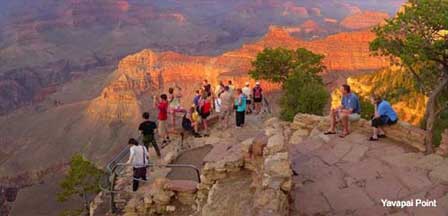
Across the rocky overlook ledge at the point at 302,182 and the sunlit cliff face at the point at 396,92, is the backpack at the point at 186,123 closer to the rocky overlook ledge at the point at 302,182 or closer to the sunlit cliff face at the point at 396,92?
the rocky overlook ledge at the point at 302,182

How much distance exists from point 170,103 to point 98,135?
59.7 metres

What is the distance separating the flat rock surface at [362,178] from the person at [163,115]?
199 inches

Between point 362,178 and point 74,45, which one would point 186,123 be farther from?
point 74,45

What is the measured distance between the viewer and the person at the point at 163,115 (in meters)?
19.2

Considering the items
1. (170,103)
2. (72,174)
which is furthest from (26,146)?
(170,103)

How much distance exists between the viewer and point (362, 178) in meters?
13.0

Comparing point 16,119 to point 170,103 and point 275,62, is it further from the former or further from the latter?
point 170,103

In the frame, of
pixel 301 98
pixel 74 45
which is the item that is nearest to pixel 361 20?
pixel 74 45

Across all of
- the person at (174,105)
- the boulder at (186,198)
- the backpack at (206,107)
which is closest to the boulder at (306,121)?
the backpack at (206,107)

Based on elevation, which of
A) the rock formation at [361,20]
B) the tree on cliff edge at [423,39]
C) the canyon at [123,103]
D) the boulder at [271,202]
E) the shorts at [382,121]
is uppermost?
the rock formation at [361,20]

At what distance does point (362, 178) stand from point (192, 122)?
9110mm

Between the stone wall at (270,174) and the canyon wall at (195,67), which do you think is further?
the canyon wall at (195,67)

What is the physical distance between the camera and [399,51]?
1712 centimetres

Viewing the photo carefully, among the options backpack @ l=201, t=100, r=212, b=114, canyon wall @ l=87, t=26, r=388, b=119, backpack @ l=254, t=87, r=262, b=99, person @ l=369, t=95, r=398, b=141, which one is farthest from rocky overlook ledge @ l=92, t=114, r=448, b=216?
canyon wall @ l=87, t=26, r=388, b=119
